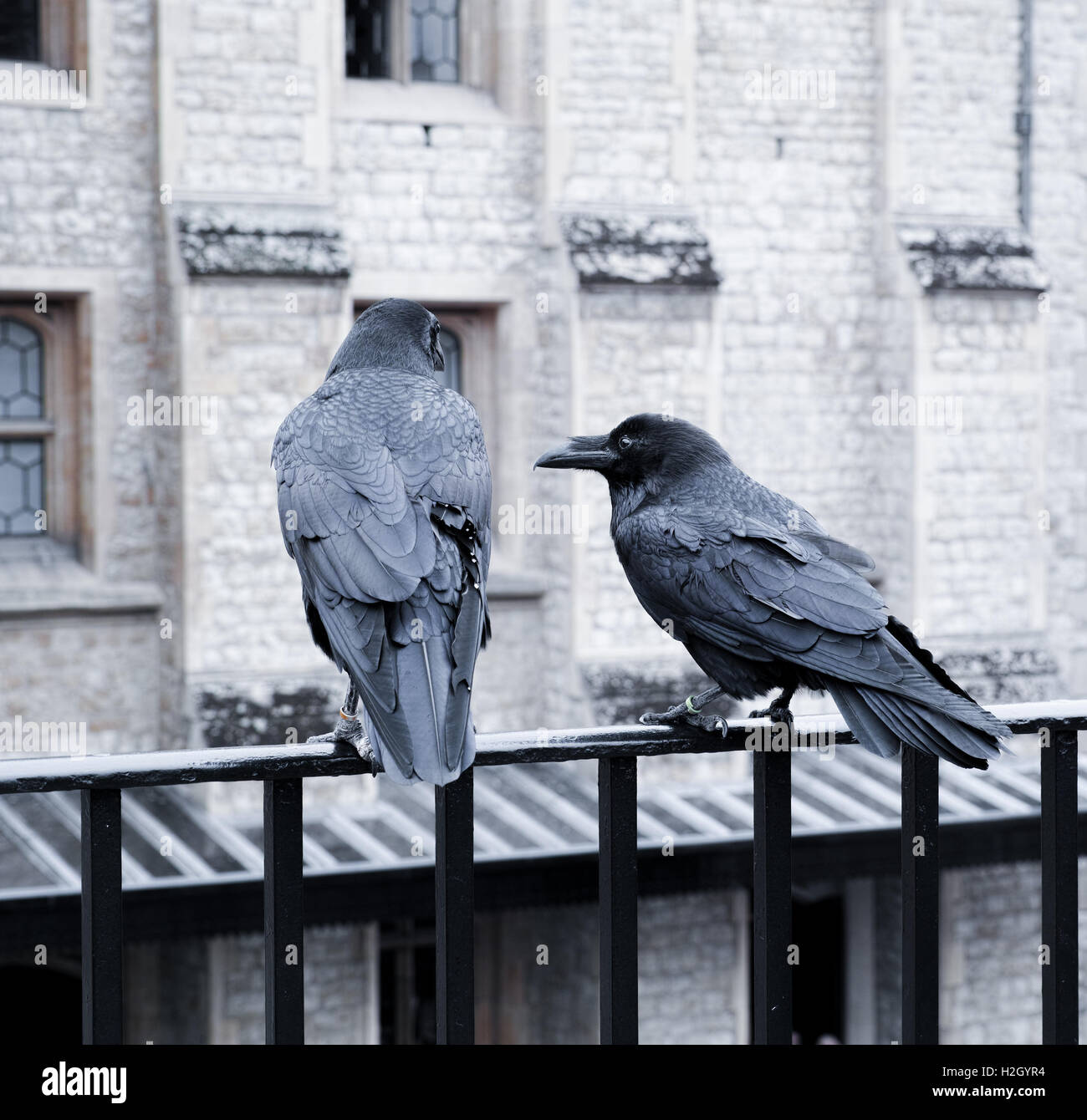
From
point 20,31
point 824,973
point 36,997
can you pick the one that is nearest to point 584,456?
point 20,31

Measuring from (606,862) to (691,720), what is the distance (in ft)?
0.99

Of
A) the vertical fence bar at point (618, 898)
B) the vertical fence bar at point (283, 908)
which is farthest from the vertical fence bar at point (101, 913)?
the vertical fence bar at point (618, 898)

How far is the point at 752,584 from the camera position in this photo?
251 cm

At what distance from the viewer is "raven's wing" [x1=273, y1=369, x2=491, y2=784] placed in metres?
1.82

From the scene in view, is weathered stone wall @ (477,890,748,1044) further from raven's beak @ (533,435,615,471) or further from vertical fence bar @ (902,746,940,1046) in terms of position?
vertical fence bar @ (902,746,940,1046)

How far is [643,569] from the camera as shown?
2.59 meters

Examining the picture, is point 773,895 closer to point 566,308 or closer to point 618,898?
point 618,898

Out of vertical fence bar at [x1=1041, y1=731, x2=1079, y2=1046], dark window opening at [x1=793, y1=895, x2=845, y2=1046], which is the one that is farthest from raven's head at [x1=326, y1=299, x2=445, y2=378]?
dark window opening at [x1=793, y1=895, x2=845, y2=1046]

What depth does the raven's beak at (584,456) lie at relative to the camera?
2.83 metres

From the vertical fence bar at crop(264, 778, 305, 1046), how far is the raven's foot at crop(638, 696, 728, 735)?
434 mm

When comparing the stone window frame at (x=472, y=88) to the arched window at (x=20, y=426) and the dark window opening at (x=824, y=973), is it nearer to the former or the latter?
the arched window at (x=20, y=426)

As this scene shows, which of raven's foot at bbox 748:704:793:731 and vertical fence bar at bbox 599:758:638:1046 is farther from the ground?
raven's foot at bbox 748:704:793:731

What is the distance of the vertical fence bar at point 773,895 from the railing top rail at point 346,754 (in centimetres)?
6

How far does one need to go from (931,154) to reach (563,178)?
2793mm
